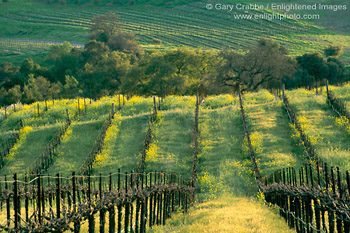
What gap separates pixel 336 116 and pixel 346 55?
6315 cm

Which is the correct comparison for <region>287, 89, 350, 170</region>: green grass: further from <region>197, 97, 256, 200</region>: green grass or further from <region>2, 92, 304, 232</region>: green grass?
<region>197, 97, 256, 200</region>: green grass

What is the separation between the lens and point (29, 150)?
140 ft

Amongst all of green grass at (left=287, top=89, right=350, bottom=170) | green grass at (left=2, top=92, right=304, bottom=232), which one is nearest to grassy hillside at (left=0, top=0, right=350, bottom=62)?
green grass at (left=287, top=89, right=350, bottom=170)

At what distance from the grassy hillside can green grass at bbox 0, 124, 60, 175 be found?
67.1 metres

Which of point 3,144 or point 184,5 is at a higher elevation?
point 184,5

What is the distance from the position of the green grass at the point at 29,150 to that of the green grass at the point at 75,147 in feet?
6.19

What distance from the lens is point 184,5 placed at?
155000mm

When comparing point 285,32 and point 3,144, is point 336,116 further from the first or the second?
point 285,32

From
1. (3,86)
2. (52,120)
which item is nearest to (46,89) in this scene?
(3,86)

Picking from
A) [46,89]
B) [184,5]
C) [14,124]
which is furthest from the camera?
[184,5]

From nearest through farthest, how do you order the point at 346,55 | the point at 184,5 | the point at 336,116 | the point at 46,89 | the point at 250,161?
the point at 250,161 → the point at 336,116 → the point at 46,89 → the point at 346,55 → the point at 184,5

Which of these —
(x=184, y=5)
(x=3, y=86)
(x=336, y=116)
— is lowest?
(x=3, y=86)

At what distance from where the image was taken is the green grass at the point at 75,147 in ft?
123

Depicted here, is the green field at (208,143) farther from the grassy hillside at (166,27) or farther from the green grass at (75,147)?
the grassy hillside at (166,27)
